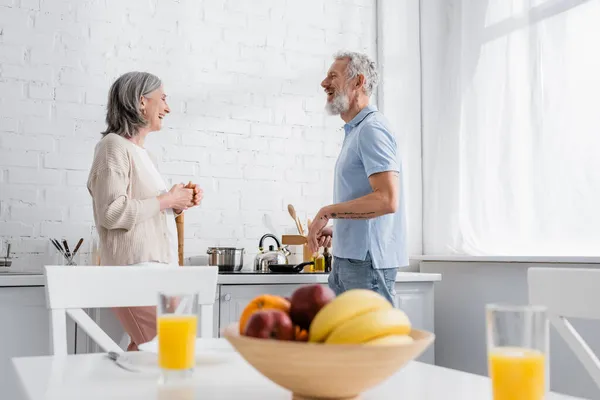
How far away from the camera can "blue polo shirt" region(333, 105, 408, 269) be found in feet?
Result: 7.43

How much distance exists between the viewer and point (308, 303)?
30.3 inches

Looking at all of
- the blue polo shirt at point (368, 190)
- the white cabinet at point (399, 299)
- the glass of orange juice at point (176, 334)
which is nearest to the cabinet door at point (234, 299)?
the white cabinet at point (399, 299)

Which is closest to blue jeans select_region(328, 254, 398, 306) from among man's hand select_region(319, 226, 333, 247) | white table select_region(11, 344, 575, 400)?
man's hand select_region(319, 226, 333, 247)

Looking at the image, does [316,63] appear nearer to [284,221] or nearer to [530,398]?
[284,221]

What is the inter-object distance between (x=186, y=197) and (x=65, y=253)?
2.51 feet

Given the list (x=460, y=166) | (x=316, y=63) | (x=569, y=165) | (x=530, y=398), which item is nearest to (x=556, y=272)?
(x=530, y=398)

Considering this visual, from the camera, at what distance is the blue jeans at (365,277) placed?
2281 millimetres

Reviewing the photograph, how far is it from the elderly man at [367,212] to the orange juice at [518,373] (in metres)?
1.56

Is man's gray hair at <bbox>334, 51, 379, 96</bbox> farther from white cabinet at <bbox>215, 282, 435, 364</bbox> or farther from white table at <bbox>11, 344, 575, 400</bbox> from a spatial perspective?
white table at <bbox>11, 344, 575, 400</bbox>

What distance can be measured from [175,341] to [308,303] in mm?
203

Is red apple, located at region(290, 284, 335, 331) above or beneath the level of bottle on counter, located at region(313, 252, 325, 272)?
above

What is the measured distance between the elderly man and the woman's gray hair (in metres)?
0.75

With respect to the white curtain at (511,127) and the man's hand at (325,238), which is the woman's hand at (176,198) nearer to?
the man's hand at (325,238)

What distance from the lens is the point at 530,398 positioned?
0.66 m
